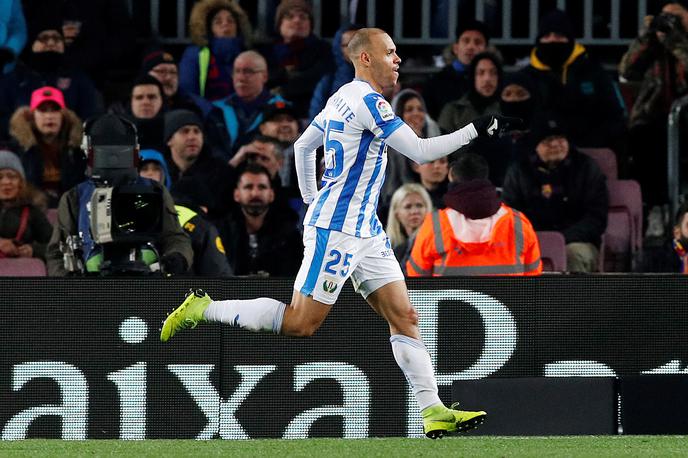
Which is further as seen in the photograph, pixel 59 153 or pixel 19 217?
pixel 59 153

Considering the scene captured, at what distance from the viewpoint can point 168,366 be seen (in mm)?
8156

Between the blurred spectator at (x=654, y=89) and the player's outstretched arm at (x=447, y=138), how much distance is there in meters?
5.49

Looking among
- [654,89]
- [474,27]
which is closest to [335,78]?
[474,27]

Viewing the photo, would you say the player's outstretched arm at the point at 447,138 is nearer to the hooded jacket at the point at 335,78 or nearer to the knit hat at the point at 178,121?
the knit hat at the point at 178,121

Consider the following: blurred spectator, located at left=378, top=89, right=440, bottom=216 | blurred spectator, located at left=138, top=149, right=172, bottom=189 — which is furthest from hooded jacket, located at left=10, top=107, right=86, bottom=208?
blurred spectator, located at left=378, top=89, right=440, bottom=216

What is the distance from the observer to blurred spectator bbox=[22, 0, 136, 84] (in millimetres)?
12656

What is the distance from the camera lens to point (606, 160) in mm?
11719

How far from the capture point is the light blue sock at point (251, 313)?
7.18 meters

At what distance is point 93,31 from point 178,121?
154 cm

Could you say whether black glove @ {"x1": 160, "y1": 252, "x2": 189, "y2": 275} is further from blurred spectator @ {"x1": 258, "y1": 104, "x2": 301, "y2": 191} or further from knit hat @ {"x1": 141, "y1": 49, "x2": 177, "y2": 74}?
knit hat @ {"x1": 141, "y1": 49, "x2": 177, "y2": 74}

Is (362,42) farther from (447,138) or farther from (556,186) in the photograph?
(556,186)

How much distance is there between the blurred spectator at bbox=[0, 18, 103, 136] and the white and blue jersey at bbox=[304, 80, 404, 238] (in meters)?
5.45

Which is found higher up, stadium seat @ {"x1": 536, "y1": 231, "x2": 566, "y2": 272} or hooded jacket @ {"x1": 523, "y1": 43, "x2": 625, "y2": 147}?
hooded jacket @ {"x1": 523, "y1": 43, "x2": 625, "y2": 147}

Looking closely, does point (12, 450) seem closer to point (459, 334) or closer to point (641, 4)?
point (459, 334)
